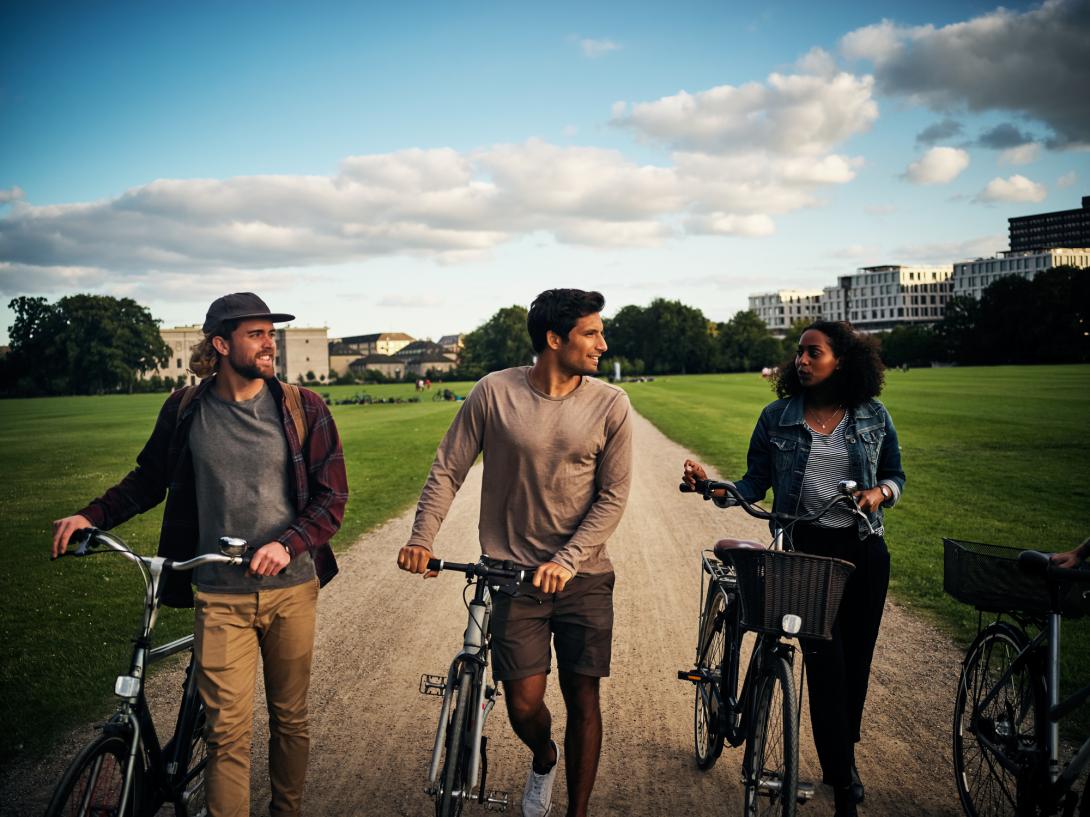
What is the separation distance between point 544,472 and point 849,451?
1.60 metres

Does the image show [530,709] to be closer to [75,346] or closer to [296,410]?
[296,410]

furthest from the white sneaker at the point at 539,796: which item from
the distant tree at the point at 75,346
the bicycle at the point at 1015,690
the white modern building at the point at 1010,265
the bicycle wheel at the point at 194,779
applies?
the white modern building at the point at 1010,265

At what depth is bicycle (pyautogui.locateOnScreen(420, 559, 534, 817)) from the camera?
3143 millimetres

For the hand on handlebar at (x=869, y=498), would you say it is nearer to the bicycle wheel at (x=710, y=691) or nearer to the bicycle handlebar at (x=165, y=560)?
the bicycle wheel at (x=710, y=691)

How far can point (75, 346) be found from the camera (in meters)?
95.6

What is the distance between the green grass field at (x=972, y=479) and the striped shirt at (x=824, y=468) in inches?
84.8

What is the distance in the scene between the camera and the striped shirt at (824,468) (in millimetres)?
4004

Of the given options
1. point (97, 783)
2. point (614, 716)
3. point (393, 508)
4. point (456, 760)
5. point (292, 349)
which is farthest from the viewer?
point (292, 349)

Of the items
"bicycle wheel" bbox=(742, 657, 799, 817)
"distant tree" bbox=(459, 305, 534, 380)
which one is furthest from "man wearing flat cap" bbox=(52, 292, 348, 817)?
"distant tree" bbox=(459, 305, 534, 380)

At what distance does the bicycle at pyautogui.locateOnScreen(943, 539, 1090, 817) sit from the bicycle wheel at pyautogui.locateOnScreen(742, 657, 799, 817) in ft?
2.66

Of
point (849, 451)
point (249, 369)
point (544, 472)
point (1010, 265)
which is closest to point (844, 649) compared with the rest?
point (849, 451)

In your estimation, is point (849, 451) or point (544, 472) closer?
point (544, 472)

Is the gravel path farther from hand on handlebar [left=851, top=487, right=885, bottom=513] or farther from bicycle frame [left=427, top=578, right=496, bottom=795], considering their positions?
hand on handlebar [left=851, top=487, right=885, bottom=513]

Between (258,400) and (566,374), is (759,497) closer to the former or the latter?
(566,374)
